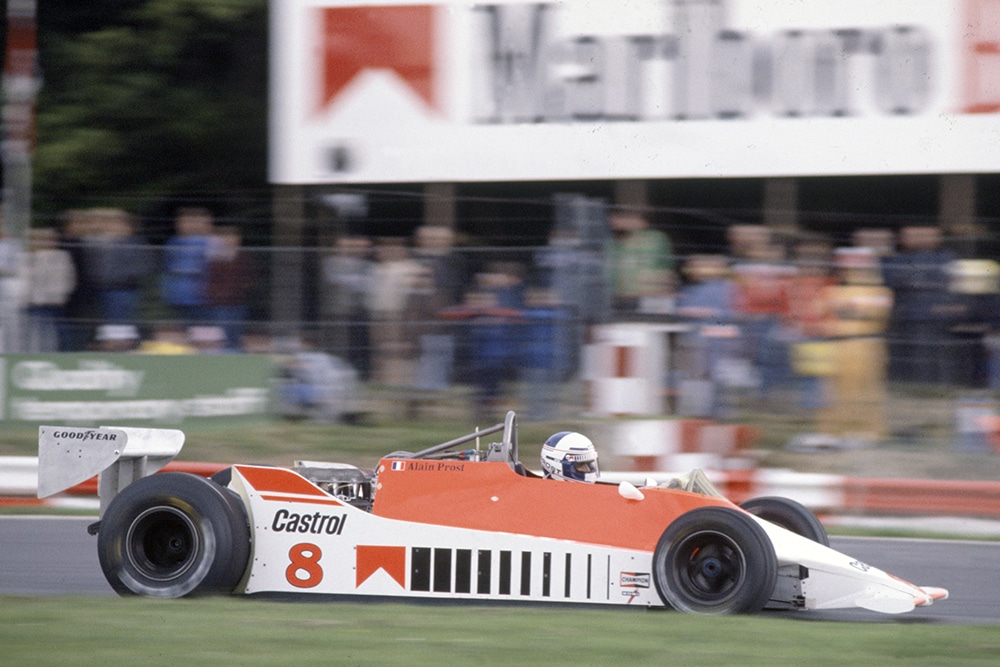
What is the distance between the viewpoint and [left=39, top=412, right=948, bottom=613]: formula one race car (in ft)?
19.2

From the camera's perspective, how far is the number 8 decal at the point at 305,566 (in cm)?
620

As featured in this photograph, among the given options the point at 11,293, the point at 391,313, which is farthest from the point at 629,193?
the point at 11,293

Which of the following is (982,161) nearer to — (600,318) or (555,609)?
(600,318)

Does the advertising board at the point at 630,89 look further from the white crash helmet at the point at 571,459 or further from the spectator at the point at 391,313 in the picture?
the white crash helmet at the point at 571,459

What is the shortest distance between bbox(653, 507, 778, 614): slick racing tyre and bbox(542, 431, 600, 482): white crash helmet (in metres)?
0.58

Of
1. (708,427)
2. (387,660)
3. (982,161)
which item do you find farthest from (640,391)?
(387,660)

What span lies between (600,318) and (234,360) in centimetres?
268

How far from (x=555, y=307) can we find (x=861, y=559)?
2.98 metres

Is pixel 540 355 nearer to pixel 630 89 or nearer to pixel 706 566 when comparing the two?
pixel 630 89

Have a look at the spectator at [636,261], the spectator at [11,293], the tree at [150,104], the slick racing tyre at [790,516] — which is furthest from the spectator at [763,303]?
the tree at [150,104]

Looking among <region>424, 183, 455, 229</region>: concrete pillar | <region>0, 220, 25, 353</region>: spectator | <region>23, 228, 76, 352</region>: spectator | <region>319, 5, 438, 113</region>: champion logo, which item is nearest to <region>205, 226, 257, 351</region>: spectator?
<region>23, 228, 76, 352</region>: spectator

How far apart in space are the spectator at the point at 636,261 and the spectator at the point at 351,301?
5.90ft

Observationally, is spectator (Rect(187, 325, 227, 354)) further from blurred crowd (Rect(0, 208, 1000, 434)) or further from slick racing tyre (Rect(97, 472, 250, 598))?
slick racing tyre (Rect(97, 472, 250, 598))

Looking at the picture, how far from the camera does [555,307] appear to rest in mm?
9953
